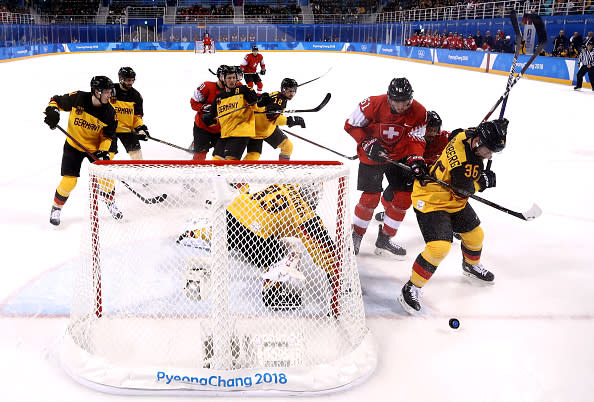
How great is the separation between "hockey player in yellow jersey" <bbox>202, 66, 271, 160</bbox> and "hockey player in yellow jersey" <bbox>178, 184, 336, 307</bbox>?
1581 millimetres

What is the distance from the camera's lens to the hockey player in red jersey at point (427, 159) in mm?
3195

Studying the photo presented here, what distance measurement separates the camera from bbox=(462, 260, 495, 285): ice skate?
9.64 ft

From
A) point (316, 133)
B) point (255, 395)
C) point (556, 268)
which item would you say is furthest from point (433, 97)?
point (255, 395)

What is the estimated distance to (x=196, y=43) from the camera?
960 inches

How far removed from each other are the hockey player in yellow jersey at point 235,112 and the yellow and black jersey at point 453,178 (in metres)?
1.67

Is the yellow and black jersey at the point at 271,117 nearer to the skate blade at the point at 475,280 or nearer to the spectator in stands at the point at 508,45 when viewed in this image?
the skate blade at the point at 475,280

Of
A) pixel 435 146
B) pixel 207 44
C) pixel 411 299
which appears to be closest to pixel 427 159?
pixel 435 146

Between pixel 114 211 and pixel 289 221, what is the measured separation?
33.1 inches

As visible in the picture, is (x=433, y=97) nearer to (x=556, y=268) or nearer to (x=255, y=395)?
(x=556, y=268)

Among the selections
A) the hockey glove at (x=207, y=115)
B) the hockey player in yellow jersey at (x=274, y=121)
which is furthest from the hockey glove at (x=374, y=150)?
the hockey glove at (x=207, y=115)

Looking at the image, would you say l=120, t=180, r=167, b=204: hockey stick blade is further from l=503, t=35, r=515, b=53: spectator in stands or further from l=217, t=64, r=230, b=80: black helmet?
l=503, t=35, r=515, b=53: spectator in stands

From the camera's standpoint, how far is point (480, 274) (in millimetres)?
2945

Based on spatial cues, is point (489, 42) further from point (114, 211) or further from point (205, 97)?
point (114, 211)

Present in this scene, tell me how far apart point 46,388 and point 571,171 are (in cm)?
501
